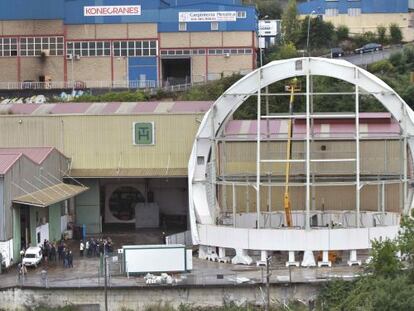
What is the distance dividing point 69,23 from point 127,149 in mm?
27765

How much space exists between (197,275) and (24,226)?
967 centimetres

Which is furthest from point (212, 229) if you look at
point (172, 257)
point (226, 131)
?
point (226, 131)

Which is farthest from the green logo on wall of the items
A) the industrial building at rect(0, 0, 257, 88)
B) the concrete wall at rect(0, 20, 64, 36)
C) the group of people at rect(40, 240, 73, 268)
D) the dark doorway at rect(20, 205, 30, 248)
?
the concrete wall at rect(0, 20, 64, 36)

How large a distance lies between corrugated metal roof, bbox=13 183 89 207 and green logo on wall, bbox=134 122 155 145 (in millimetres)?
4096

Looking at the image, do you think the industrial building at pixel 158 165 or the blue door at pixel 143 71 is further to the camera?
the blue door at pixel 143 71

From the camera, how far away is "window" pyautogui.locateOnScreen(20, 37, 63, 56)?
82.1 metres

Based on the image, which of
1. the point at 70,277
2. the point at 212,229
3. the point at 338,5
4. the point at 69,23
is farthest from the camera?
the point at 338,5

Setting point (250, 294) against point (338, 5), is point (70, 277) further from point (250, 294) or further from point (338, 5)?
point (338, 5)

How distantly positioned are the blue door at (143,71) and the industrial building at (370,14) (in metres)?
26.5

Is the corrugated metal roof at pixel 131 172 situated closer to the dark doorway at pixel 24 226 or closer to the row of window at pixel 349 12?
the dark doorway at pixel 24 226

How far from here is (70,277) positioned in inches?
1686

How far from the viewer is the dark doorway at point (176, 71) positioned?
82250mm

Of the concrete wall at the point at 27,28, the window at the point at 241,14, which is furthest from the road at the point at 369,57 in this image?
the concrete wall at the point at 27,28

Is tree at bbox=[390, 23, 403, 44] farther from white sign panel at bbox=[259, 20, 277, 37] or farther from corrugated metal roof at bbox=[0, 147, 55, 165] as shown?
corrugated metal roof at bbox=[0, 147, 55, 165]
